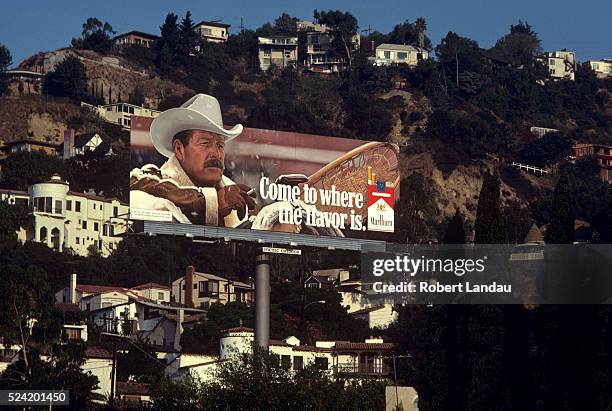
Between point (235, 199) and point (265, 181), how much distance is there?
198 cm

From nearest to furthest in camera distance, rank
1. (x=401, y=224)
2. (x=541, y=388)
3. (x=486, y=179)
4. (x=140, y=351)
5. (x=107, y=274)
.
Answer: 1. (x=541, y=388)
2. (x=486, y=179)
3. (x=140, y=351)
4. (x=107, y=274)
5. (x=401, y=224)

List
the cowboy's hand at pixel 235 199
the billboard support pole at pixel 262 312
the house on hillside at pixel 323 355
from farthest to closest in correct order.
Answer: the house on hillside at pixel 323 355 < the cowboy's hand at pixel 235 199 < the billboard support pole at pixel 262 312

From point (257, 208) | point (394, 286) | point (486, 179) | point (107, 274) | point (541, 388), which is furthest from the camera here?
point (107, 274)

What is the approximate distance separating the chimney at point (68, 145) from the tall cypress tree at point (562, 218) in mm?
117069

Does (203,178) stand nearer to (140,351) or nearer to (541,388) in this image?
(541,388)

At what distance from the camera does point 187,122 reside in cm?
6606

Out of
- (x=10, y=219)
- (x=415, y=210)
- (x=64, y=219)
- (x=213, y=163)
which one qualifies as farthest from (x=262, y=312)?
(x=415, y=210)

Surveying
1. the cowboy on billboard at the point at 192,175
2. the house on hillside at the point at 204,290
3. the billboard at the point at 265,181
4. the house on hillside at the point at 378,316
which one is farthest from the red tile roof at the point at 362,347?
the house on hillside at the point at 204,290

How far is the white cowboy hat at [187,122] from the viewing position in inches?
2557

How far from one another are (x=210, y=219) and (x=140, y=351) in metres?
31.3

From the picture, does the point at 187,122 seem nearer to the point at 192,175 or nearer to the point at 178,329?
the point at 192,175

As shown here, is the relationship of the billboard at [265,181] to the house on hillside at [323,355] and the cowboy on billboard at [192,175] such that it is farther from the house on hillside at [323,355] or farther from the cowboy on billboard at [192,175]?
the house on hillside at [323,355]

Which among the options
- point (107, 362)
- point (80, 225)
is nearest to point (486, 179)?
point (107, 362)

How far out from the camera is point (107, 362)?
89.0 m
